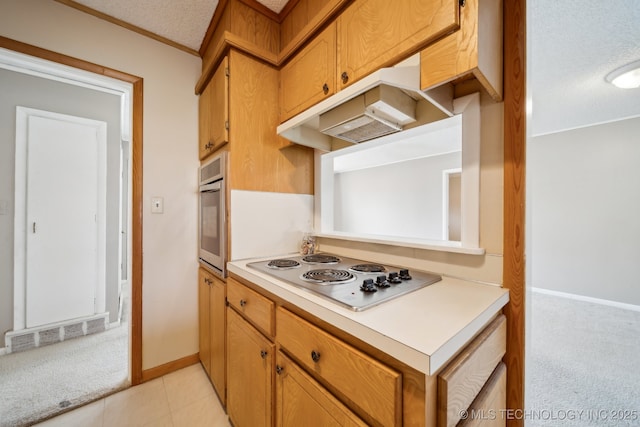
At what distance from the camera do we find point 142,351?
1609 millimetres

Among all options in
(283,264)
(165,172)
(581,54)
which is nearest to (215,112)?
(165,172)

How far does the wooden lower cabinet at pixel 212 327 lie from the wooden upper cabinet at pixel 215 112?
853mm

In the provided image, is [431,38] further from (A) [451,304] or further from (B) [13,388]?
(B) [13,388]

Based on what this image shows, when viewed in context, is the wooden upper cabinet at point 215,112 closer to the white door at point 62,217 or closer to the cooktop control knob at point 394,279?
the cooktop control knob at point 394,279

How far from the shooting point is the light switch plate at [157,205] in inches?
65.4

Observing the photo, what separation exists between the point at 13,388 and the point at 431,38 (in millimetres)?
2951

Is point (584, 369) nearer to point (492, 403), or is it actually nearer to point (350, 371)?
point (492, 403)

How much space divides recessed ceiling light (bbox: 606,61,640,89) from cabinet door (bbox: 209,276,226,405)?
3479 mm

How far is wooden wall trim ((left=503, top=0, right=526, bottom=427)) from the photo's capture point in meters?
0.84

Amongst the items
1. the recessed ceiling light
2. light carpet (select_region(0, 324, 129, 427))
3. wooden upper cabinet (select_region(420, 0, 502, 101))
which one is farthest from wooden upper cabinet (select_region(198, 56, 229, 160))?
the recessed ceiling light

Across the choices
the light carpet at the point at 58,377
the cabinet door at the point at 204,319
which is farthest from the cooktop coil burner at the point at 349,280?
the light carpet at the point at 58,377

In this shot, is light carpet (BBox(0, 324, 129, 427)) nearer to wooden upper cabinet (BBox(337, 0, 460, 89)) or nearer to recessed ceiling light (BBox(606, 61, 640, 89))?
wooden upper cabinet (BBox(337, 0, 460, 89))

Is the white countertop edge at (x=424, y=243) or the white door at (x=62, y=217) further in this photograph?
the white door at (x=62, y=217)

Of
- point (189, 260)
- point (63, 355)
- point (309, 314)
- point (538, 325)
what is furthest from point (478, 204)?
point (63, 355)
